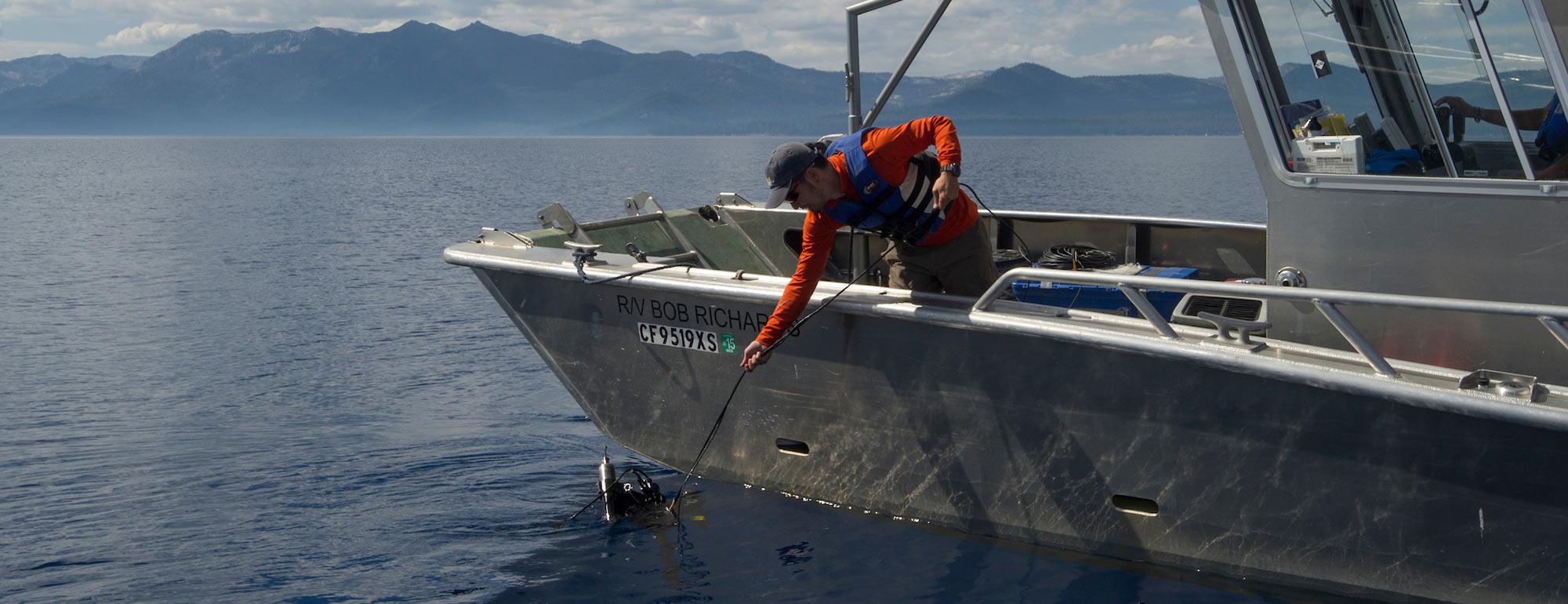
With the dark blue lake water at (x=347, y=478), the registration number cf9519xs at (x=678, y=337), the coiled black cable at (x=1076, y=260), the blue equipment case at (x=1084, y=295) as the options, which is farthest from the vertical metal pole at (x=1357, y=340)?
the coiled black cable at (x=1076, y=260)

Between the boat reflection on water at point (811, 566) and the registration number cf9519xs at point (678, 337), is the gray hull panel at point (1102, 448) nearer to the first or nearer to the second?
the registration number cf9519xs at point (678, 337)

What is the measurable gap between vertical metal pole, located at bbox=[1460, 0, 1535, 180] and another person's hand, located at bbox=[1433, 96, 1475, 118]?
0.12 meters

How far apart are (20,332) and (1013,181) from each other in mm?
37688

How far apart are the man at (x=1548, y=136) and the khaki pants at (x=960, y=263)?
2170 millimetres

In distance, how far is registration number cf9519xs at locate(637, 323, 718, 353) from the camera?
21.0ft

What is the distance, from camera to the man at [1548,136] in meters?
4.65

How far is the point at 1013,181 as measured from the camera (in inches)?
1858

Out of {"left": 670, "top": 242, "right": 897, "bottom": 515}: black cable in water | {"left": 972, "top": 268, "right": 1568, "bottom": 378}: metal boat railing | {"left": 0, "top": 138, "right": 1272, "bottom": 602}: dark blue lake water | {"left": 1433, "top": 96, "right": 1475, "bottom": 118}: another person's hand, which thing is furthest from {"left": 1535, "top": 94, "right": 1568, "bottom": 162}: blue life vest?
{"left": 670, "top": 242, "right": 897, "bottom": 515}: black cable in water

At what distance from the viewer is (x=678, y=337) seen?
6.51 metres

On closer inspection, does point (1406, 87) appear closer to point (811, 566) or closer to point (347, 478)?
point (811, 566)

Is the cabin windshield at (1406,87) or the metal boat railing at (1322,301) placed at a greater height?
the cabin windshield at (1406,87)

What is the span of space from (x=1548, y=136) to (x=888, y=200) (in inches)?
99.3

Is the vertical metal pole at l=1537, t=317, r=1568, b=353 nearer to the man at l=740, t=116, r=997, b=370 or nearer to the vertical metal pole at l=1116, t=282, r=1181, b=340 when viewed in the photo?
the vertical metal pole at l=1116, t=282, r=1181, b=340

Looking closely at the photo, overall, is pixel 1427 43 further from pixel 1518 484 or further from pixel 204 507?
pixel 204 507
